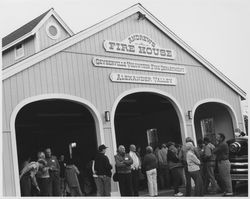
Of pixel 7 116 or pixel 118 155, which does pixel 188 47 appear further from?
pixel 7 116

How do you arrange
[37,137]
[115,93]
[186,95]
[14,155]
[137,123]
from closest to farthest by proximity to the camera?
[14,155]
[115,93]
[186,95]
[137,123]
[37,137]

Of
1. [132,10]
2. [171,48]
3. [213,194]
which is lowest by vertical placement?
[213,194]

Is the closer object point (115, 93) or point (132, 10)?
point (115, 93)

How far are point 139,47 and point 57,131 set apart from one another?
9.63m

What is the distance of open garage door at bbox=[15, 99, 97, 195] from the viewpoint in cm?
1638

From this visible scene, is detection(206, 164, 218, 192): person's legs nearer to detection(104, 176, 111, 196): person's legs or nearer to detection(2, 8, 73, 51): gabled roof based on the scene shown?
detection(104, 176, 111, 196): person's legs

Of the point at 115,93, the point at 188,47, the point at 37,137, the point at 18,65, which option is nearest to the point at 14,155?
the point at 18,65

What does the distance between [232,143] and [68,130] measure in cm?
1189

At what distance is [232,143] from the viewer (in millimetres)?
11469

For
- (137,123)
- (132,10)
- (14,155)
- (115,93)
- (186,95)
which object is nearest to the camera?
(14,155)

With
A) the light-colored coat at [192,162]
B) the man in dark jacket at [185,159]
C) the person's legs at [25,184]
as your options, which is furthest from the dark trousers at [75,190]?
the light-colored coat at [192,162]

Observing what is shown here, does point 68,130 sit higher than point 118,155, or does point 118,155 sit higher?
point 68,130

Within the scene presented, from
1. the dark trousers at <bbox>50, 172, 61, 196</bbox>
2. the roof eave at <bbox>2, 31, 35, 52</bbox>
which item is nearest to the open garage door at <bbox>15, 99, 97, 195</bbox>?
the roof eave at <bbox>2, 31, 35, 52</bbox>

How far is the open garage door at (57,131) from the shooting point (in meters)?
16.4
